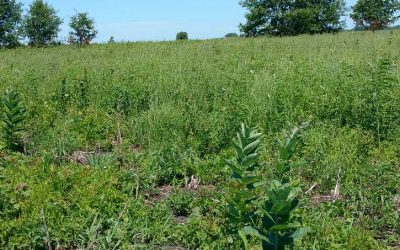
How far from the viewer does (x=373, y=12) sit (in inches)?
1620

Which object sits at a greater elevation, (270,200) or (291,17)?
(291,17)

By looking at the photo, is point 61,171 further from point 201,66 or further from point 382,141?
point 201,66

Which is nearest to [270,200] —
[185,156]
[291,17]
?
[185,156]

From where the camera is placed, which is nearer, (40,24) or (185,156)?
(185,156)

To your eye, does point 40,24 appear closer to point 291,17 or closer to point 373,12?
point 291,17

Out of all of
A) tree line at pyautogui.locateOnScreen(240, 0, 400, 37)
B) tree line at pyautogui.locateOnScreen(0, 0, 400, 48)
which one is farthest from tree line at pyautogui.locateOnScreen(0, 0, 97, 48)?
tree line at pyautogui.locateOnScreen(240, 0, 400, 37)

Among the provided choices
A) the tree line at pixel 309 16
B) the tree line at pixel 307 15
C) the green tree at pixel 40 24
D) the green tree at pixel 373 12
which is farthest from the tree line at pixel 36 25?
the green tree at pixel 373 12

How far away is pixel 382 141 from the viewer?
17.6 feet

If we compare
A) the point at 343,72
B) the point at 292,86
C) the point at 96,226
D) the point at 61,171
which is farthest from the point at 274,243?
the point at 343,72

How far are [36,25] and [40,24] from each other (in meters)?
0.36

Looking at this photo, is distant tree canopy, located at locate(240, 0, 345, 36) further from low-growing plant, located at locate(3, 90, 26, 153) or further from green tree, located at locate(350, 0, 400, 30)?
low-growing plant, located at locate(3, 90, 26, 153)

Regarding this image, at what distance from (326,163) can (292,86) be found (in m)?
2.42

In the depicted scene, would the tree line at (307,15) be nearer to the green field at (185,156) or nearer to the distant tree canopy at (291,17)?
the distant tree canopy at (291,17)

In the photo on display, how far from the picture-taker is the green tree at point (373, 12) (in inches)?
1615
